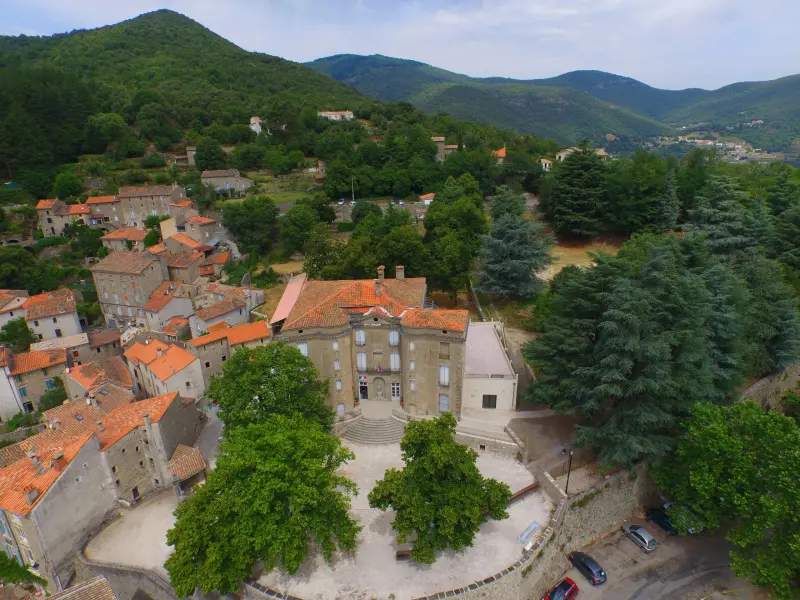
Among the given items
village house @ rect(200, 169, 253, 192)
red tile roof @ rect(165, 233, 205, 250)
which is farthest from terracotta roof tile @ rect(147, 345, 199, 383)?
village house @ rect(200, 169, 253, 192)

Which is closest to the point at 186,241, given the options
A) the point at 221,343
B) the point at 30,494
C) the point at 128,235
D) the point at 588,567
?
the point at 128,235

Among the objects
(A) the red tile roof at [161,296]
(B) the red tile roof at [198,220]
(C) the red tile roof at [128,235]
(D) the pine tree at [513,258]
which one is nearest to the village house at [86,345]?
(A) the red tile roof at [161,296]

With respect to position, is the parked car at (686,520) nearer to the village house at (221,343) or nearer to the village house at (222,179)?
the village house at (221,343)

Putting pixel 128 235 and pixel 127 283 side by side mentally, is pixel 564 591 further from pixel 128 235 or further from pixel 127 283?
pixel 128 235

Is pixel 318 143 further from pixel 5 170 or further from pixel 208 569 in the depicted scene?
pixel 208 569

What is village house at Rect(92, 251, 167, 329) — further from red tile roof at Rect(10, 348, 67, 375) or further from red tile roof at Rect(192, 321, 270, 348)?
red tile roof at Rect(192, 321, 270, 348)

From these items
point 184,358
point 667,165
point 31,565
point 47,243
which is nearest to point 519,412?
point 184,358

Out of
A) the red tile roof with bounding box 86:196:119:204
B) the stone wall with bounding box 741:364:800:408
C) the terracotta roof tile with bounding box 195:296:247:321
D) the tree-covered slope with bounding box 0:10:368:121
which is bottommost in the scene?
the stone wall with bounding box 741:364:800:408
